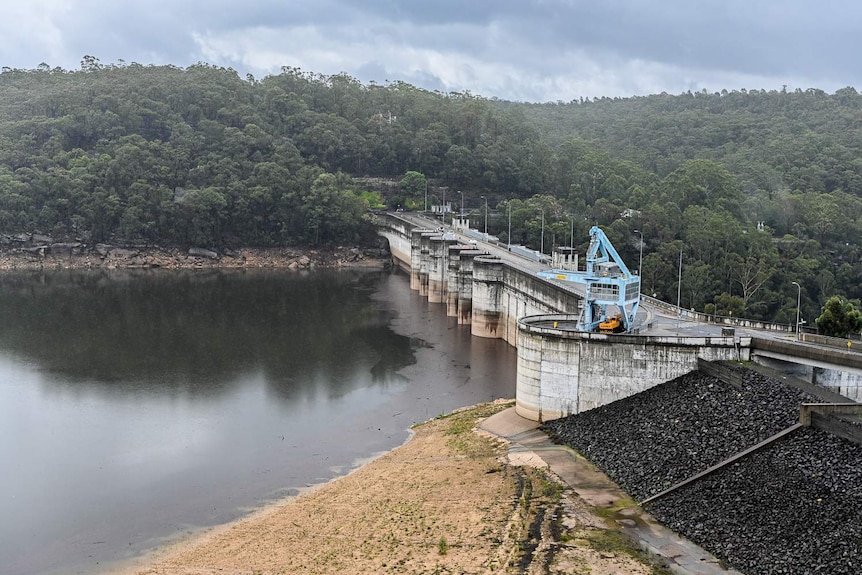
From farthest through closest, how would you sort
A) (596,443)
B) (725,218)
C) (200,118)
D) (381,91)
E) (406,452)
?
1. (381,91)
2. (200,118)
3. (725,218)
4. (406,452)
5. (596,443)

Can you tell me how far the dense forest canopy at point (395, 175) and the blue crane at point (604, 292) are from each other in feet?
113

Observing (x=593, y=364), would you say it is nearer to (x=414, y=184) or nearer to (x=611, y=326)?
(x=611, y=326)

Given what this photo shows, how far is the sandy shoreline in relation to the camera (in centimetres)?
3228

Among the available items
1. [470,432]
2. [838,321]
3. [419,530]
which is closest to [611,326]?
[470,432]

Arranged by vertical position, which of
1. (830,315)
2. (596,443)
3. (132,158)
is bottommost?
(596,443)

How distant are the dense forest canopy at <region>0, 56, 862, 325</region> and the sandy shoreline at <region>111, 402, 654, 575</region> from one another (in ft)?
158

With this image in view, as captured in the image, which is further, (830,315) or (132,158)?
(132,158)

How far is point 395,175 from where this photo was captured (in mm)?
157875

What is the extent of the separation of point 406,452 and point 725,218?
6233 cm

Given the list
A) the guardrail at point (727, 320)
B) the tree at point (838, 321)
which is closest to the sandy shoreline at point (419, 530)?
the guardrail at point (727, 320)

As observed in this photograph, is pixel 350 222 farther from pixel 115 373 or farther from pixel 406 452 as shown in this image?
pixel 406 452

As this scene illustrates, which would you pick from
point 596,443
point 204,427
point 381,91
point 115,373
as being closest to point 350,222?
point 381,91

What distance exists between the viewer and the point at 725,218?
9744cm

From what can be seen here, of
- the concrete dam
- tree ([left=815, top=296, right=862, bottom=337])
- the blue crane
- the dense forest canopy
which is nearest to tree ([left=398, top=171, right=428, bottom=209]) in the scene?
the dense forest canopy
